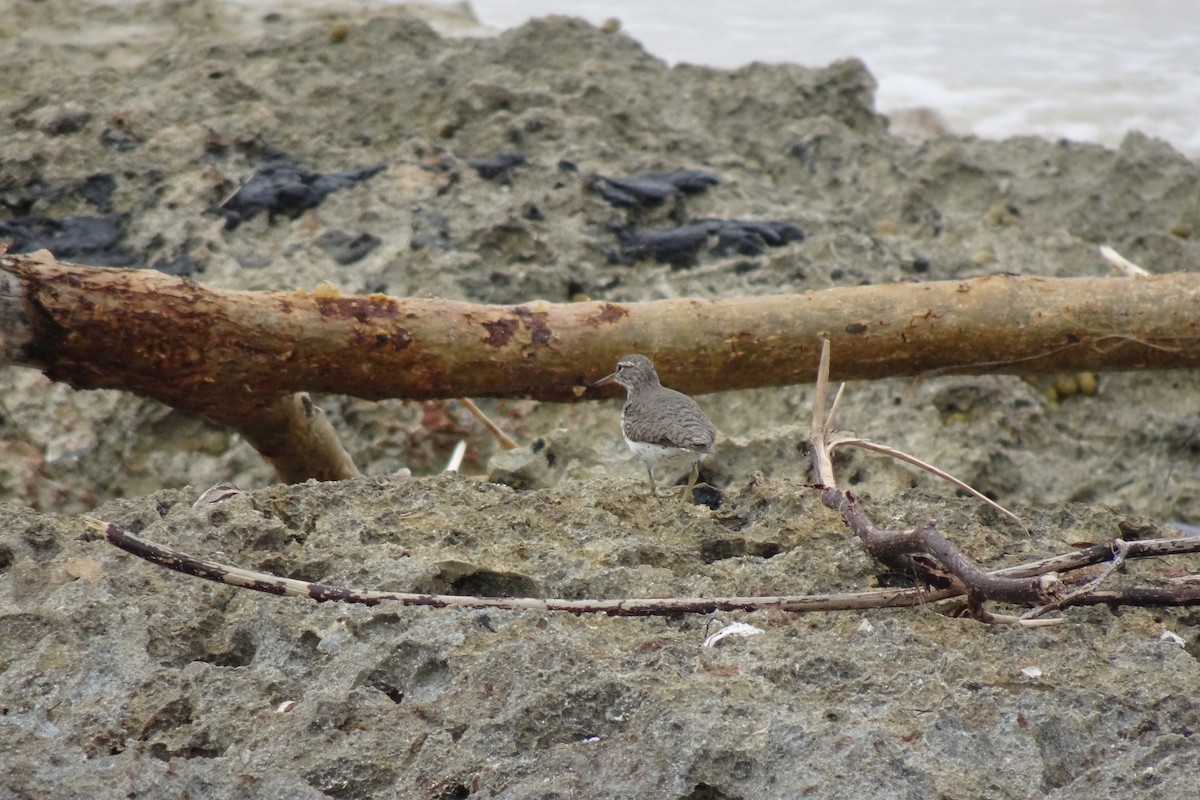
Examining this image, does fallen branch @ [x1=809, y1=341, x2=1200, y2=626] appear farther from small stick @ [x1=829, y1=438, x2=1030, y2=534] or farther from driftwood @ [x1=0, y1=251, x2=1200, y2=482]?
driftwood @ [x1=0, y1=251, x2=1200, y2=482]

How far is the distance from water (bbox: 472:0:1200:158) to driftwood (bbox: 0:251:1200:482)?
672 cm

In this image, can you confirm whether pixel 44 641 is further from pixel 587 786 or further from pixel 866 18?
pixel 866 18

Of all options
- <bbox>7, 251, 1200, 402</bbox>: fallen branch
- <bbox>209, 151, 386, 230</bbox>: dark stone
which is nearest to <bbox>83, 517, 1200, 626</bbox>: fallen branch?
<bbox>7, 251, 1200, 402</bbox>: fallen branch

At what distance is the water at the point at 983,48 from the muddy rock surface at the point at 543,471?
4.58 metres

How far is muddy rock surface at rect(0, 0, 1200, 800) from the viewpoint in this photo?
8.34 ft

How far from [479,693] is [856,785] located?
78cm

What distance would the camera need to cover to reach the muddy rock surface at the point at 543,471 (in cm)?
254

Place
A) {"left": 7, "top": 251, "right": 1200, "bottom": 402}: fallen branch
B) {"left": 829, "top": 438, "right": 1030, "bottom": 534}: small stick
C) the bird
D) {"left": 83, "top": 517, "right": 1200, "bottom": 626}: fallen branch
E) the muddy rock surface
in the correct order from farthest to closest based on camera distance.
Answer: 1. the bird
2. {"left": 7, "top": 251, "right": 1200, "bottom": 402}: fallen branch
3. {"left": 829, "top": 438, "right": 1030, "bottom": 534}: small stick
4. {"left": 83, "top": 517, "right": 1200, "bottom": 626}: fallen branch
5. the muddy rock surface

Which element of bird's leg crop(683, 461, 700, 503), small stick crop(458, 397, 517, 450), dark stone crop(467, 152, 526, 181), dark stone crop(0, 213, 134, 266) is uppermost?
dark stone crop(467, 152, 526, 181)

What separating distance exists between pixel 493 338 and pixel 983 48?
1100 centimetres

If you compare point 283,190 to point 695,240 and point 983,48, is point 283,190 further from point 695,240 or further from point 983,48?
point 983,48

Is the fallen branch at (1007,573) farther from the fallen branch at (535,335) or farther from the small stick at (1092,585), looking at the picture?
the fallen branch at (535,335)

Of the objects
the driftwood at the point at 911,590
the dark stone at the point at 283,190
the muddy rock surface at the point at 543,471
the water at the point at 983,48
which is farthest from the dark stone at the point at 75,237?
the water at the point at 983,48

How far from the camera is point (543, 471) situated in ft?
15.1
